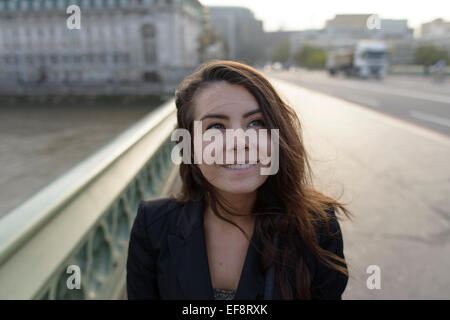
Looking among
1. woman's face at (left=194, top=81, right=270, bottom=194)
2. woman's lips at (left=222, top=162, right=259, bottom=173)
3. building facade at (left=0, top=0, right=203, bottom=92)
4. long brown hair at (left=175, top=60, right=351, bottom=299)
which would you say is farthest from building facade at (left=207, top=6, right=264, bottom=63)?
woman's lips at (left=222, top=162, right=259, bottom=173)

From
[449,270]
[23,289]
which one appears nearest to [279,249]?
[23,289]

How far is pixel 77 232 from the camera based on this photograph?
5.08ft

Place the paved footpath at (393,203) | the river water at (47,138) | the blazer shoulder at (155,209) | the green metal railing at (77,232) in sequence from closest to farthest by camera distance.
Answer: the green metal railing at (77,232) < the blazer shoulder at (155,209) < the paved footpath at (393,203) < the river water at (47,138)

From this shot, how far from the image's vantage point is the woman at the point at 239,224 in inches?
52.7

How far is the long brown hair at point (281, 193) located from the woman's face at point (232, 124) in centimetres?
3

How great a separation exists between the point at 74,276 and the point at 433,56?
1534 inches

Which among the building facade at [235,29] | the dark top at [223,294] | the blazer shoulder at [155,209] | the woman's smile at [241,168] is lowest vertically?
the dark top at [223,294]

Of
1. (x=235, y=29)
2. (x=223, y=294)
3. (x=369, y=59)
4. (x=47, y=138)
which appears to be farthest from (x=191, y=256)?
(x=235, y=29)

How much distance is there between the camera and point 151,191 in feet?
11.1

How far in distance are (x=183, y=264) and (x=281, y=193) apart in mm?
467

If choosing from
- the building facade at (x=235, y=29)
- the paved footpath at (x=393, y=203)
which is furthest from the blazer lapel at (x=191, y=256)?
the building facade at (x=235, y=29)

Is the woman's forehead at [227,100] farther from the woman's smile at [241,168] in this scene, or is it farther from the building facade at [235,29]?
the building facade at [235,29]

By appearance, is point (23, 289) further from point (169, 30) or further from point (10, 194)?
point (169, 30)

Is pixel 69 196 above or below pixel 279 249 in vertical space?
above
